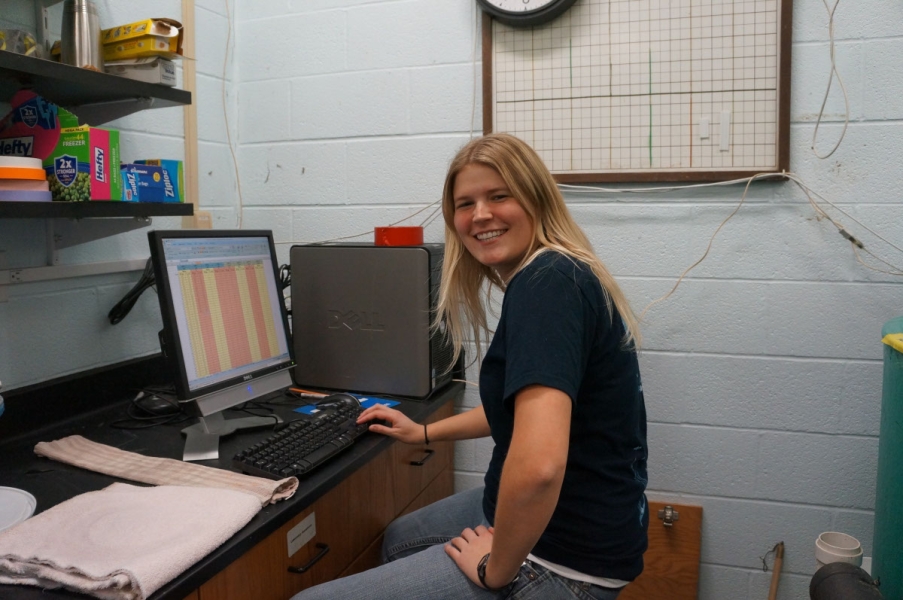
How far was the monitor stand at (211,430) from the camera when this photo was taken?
1.30 metres

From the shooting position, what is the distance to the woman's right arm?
4.80 ft

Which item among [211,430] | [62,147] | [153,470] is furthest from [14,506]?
[62,147]

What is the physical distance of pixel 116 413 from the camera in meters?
1.61

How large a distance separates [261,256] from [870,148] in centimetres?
152

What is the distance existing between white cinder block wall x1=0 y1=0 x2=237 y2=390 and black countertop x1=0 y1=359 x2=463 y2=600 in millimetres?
88

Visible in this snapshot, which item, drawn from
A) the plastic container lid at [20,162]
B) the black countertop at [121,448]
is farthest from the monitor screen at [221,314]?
the plastic container lid at [20,162]

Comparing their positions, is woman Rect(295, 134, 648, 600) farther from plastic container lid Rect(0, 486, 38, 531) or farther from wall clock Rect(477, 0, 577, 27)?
wall clock Rect(477, 0, 577, 27)

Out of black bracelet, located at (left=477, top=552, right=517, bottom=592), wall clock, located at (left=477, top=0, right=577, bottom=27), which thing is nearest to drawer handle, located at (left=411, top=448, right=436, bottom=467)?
black bracelet, located at (left=477, top=552, right=517, bottom=592)

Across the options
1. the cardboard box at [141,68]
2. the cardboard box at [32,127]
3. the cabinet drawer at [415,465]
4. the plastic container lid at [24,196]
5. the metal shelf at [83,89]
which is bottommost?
the cabinet drawer at [415,465]

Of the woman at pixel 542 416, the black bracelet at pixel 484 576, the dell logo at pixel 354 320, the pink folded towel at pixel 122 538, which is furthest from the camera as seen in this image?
the dell logo at pixel 354 320

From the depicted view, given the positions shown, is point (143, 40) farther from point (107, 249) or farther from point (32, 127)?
point (107, 249)

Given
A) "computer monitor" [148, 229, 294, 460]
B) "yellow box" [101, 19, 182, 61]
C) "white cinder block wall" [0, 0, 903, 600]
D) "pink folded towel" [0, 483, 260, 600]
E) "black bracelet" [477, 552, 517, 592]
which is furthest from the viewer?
"white cinder block wall" [0, 0, 903, 600]

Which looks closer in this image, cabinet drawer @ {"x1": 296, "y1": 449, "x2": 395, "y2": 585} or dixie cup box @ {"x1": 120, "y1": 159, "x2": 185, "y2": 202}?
cabinet drawer @ {"x1": 296, "y1": 449, "x2": 395, "y2": 585}

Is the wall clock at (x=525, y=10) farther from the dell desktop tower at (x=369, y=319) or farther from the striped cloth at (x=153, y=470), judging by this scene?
the striped cloth at (x=153, y=470)
